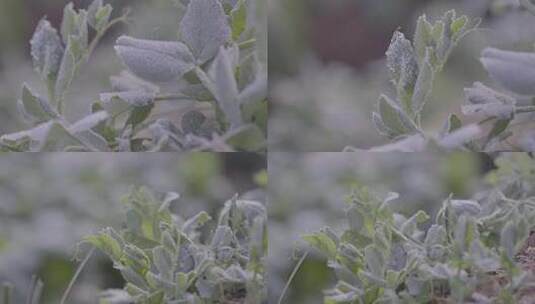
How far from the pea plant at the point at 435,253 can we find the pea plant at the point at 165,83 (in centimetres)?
8

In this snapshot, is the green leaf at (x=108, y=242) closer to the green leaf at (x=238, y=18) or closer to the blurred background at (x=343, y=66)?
the green leaf at (x=238, y=18)

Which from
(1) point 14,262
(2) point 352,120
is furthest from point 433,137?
(2) point 352,120

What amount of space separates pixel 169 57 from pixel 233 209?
11 cm

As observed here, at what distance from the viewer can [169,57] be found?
0.63m

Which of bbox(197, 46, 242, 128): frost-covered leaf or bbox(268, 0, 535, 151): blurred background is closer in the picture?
bbox(197, 46, 242, 128): frost-covered leaf

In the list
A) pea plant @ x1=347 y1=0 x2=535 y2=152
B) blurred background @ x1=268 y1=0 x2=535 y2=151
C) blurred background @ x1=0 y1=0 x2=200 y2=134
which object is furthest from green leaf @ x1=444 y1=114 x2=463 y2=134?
blurred background @ x1=268 y1=0 x2=535 y2=151

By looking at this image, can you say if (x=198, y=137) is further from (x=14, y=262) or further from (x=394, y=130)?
(x=14, y=262)

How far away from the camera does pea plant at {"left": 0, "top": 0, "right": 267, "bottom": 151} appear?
603mm

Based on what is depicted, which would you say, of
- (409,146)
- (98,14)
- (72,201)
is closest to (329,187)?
(72,201)

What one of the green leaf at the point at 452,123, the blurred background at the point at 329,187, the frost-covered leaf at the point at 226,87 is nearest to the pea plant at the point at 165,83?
the frost-covered leaf at the point at 226,87

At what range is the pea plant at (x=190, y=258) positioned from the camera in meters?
0.62

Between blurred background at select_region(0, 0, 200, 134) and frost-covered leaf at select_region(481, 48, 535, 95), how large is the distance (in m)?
0.24

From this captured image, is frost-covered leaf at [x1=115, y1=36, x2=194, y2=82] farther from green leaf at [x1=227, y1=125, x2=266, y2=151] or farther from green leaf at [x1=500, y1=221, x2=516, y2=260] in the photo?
green leaf at [x1=500, y1=221, x2=516, y2=260]

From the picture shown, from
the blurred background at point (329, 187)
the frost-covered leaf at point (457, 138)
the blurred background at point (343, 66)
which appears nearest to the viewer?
the frost-covered leaf at point (457, 138)
